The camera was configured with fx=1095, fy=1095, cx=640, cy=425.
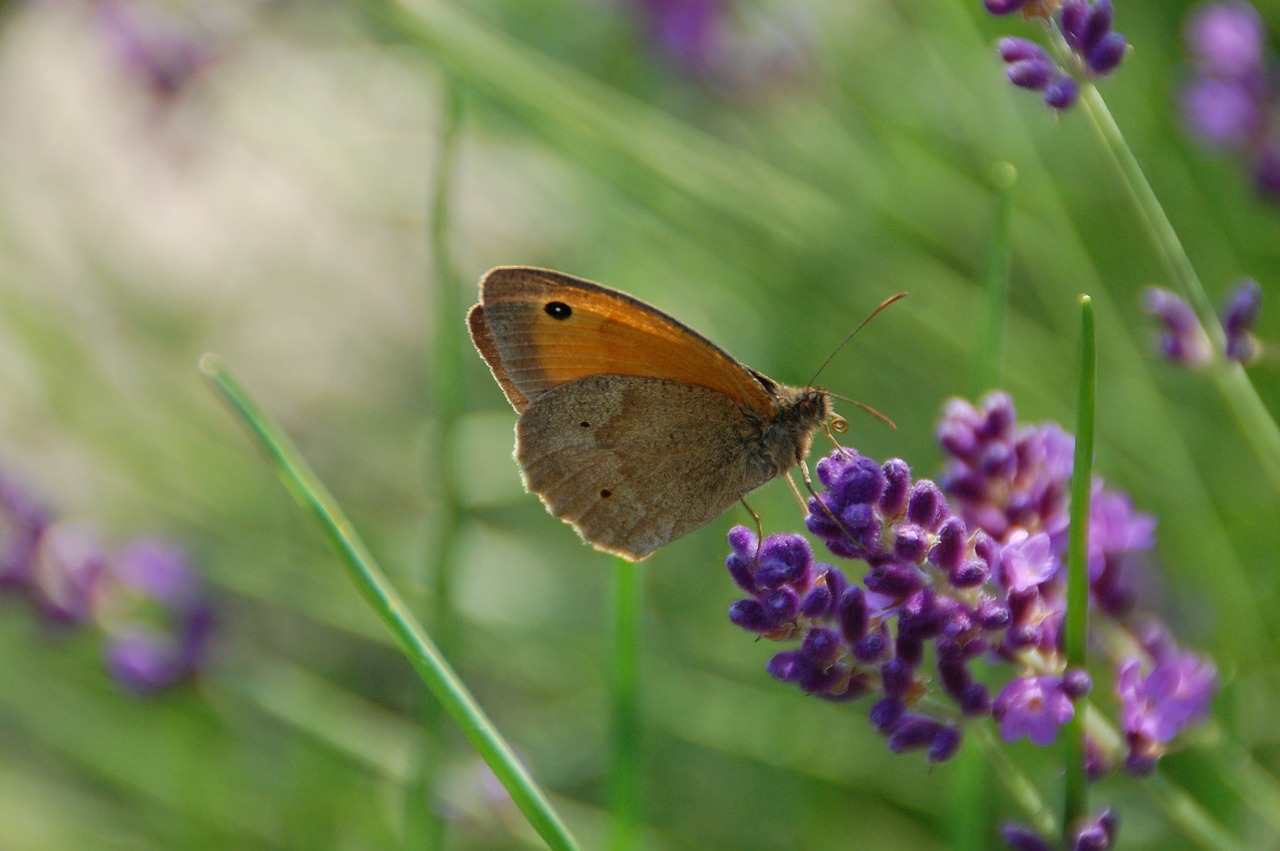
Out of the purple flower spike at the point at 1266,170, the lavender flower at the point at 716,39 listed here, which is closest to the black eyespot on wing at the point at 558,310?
the purple flower spike at the point at 1266,170

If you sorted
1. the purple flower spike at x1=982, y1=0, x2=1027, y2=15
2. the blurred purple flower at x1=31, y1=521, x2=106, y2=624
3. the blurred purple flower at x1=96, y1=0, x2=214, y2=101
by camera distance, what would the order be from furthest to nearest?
the blurred purple flower at x1=96, y1=0, x2=214, y2=101 → the blurred purple flower at x1=31, y1=521, x2=106, y2=624 → the purple flower spike at x1=982, y1=0, x2=1027, y2=15

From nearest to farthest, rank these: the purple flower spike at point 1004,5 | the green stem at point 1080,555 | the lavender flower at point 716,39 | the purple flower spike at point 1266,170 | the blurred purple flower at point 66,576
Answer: the green stem at point 1080,555, the purple flower spike at point 1004,5, the purple flower spike at point 1266,170, the blurred purple flower at point 66,576, the lavender flower at point 716,39

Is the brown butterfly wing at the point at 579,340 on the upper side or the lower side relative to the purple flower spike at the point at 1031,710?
upper

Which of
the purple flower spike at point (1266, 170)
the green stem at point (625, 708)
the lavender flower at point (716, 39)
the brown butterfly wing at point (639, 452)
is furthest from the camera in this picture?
the lavender flower at point (716, 39)

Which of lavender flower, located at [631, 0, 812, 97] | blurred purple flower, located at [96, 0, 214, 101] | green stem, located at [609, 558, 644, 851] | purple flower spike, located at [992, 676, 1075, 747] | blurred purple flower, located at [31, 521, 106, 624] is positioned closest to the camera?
purple flower spike, located at [992, 676, 1075, 747]

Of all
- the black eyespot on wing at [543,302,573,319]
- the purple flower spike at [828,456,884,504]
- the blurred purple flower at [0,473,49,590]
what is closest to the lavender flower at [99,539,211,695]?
the blurred purple flower at [0,473,49,590]

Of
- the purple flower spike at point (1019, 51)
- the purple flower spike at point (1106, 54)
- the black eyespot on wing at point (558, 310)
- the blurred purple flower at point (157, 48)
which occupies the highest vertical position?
the blurred purple flower at point (157, 48)

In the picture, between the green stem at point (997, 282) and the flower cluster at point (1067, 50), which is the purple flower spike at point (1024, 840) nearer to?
the green stem at point (997, 282)

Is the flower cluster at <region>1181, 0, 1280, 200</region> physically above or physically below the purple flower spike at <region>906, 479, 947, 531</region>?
below

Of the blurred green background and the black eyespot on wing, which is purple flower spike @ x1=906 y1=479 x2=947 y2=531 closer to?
the blurred green background
